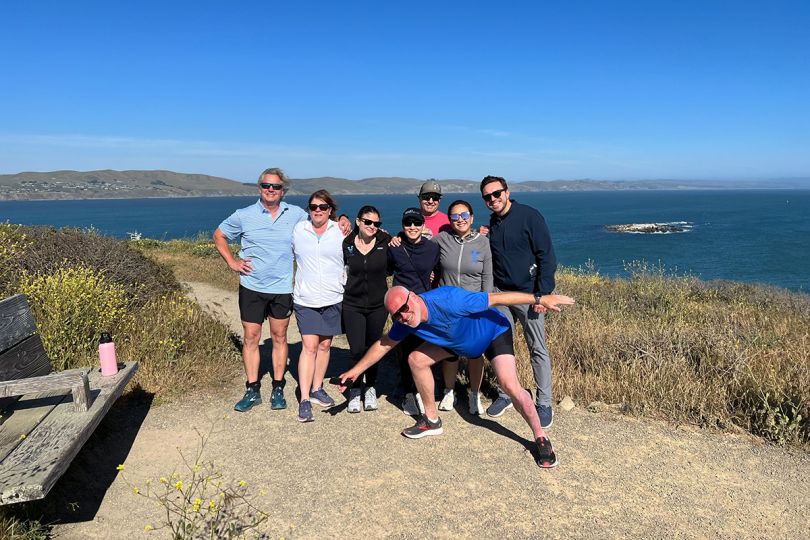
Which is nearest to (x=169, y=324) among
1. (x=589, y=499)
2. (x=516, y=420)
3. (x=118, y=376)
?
(x=118, y=376)

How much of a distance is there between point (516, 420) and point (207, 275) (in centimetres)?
968

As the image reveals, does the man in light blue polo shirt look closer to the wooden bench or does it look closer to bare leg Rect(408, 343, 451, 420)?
the wooden bench

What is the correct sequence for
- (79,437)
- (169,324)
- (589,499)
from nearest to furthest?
(79,437) → (589,499) → (169,324)

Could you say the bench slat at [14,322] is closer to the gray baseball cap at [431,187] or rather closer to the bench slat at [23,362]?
the bench slat at [23,362]

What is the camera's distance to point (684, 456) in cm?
399

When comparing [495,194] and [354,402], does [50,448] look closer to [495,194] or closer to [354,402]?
[354,402]

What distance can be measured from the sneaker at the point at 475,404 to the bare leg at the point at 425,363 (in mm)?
633

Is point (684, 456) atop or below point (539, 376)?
below

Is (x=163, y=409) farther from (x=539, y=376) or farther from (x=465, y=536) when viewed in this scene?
(x=539, y=376)

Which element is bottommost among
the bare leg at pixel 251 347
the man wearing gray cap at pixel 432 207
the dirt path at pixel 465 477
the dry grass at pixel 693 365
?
the dirt path at pixel 465 477

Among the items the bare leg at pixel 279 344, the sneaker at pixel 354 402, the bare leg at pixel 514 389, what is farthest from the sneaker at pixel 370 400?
the bare leg at pixel 514 389

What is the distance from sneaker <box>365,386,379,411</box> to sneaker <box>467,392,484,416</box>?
93 cm

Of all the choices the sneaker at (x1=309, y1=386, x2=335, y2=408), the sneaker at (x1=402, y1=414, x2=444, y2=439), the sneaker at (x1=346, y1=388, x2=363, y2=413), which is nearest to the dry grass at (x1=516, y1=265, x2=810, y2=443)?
the sneaker at (x1=402, y1=414, x2=444, y2=439)

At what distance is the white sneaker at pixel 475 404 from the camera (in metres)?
4.87
